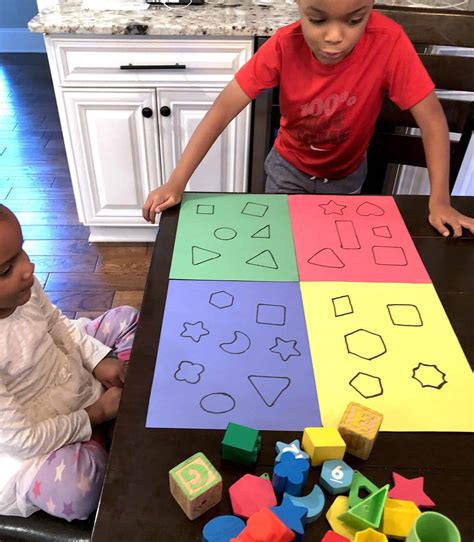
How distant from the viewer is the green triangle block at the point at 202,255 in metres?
0.96

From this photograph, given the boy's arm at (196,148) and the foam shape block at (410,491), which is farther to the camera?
the boy's arm at (196,148)

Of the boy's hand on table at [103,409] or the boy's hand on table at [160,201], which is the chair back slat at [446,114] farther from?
the boy's hand on table at [103,409]

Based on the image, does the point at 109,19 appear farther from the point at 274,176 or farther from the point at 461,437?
the point at 461,437

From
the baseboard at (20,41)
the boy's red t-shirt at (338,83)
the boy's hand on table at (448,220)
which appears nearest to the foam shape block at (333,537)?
the boy's hand on table at (448,220)

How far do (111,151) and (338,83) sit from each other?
0.97 metres

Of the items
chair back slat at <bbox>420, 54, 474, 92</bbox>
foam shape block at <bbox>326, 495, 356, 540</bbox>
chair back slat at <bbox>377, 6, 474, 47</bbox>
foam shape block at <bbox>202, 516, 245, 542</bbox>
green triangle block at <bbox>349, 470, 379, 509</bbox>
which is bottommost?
foam shape block at <bbox>326, 495, 356, 540</bbox>

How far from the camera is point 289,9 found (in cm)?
183

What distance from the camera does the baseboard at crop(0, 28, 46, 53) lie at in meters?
3.89

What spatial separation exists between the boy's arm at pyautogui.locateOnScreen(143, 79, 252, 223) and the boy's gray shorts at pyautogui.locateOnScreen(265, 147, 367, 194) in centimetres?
28

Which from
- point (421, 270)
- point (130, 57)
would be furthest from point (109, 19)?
point (421, 270)

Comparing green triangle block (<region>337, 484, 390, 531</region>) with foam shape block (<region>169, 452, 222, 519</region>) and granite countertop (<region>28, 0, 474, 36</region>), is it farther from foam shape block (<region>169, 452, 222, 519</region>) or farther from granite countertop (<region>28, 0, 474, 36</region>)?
granite countertop (<region>28, 0, 474, 36</region>)

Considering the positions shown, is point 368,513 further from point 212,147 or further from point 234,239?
point 212,147

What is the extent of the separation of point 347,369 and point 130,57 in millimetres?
1424

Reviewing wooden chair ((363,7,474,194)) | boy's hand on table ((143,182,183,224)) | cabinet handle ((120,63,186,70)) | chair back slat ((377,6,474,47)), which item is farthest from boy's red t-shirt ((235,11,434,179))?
cabinet handle ((120,63,186,70))
